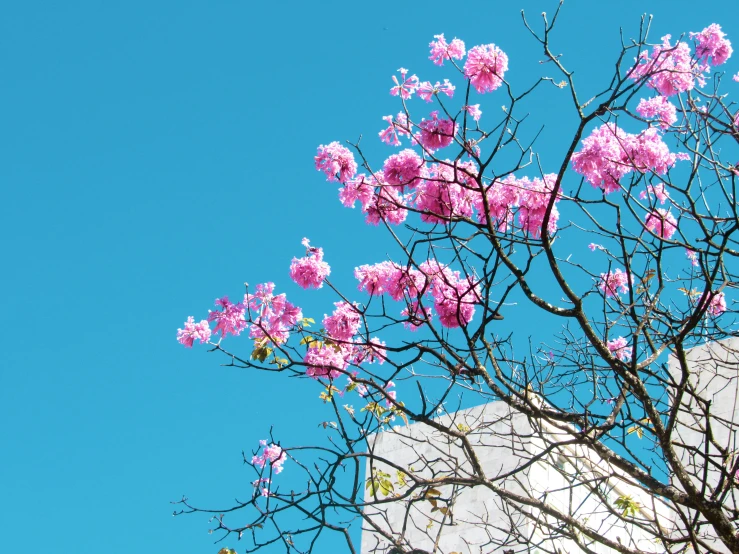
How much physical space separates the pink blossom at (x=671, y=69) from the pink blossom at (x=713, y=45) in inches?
13.7

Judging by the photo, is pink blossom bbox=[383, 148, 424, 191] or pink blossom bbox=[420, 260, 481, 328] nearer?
pink blossom bbox=[383, 148, 424, 191]

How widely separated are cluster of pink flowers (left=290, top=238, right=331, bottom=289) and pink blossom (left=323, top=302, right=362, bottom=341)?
8.8 inches

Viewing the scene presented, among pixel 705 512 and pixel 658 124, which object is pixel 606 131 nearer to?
pixel 658 124

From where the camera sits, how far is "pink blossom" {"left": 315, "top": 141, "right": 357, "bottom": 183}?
5691mm

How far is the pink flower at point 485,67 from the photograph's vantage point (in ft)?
17.2

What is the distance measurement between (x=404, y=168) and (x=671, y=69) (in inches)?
70.7

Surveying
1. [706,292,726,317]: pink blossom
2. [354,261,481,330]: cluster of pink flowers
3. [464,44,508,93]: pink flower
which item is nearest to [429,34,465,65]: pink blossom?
[464,44,508,93]: pink flower

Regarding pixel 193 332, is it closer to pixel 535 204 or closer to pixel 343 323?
pixel 343 323

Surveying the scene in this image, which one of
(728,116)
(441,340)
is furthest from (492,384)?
(728,116)

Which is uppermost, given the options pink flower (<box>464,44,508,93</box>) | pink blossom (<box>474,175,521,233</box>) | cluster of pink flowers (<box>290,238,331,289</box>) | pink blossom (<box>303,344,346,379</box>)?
pink flower (<box>464,44,508,93</box>)

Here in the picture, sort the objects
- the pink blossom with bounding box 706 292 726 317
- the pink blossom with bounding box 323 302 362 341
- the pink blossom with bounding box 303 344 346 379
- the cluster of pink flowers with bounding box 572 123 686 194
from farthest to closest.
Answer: the pink blossom with bounding box 706 292 726 317
the pink blossom with bounding box 323 302 362 341
the pink blossom with bounding box 303 344 346 379
the cluster of pink flowers with bounding box 572 123 686 194

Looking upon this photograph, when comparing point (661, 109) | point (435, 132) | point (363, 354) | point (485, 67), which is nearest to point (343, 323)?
point (363, 354)

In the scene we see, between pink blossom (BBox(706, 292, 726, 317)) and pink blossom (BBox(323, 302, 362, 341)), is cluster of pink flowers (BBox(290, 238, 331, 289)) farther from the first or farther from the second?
pink blossom (BBox(706, 292, 726, 317))

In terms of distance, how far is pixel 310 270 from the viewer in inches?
229
